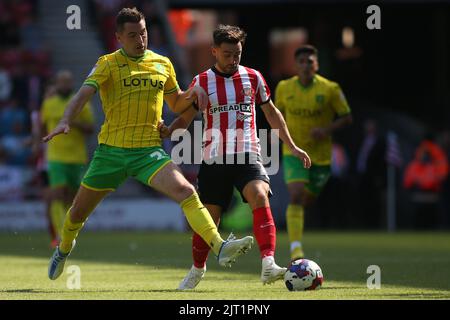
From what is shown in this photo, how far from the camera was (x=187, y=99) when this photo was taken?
10422 millimetres

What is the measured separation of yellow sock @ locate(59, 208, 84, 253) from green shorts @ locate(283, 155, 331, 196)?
4.00 m

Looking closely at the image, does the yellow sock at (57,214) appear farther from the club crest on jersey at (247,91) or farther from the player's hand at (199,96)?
the club crest on jersey at (247,91)

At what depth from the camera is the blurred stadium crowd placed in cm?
2527

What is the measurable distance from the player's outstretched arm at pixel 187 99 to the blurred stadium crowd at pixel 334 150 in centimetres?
1352

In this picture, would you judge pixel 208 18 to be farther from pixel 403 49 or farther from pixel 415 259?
pixel 415 259

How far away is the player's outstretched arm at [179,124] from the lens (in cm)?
1033

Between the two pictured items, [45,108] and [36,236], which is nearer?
[45,108]

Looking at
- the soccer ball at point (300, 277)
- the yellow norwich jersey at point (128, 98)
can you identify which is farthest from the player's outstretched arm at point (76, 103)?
the soccer ball at point (300, 277)

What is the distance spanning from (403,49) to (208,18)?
5.45m

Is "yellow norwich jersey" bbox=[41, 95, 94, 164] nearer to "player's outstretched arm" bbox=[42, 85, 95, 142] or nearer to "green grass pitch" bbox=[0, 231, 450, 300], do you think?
"green grass pitch" bbox=[0, 231, 450, 300]
